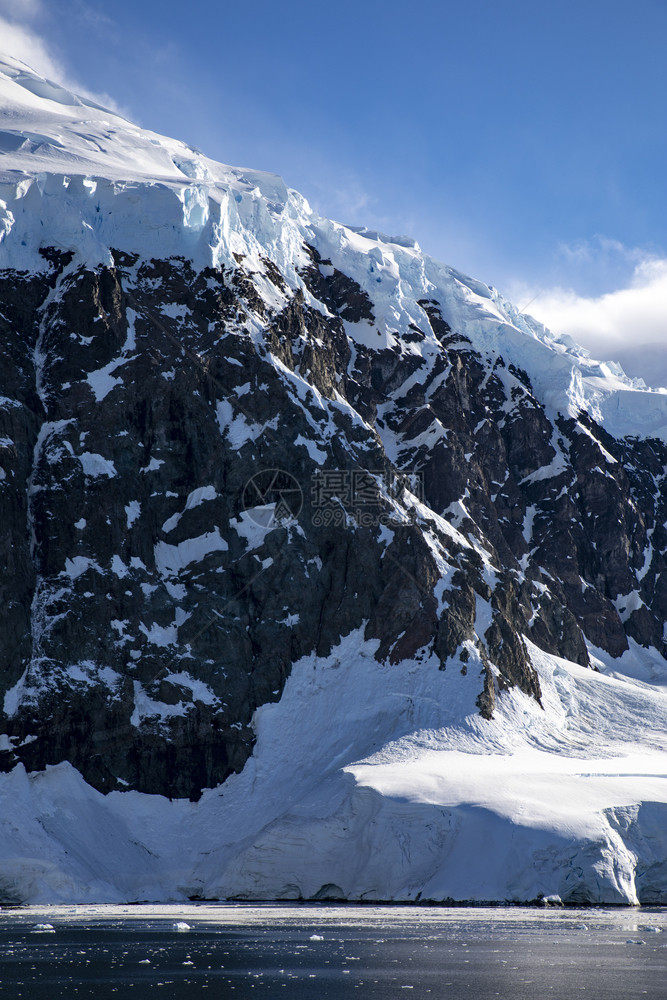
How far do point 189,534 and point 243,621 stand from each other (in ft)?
41.2

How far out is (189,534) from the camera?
132000mm

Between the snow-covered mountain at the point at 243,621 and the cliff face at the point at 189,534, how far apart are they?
0.34 meters

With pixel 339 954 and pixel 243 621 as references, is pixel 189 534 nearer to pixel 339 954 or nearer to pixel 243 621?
pixel 243 621

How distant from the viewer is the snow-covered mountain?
104000 mm

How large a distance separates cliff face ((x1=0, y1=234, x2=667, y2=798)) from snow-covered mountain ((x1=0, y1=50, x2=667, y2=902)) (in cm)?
34

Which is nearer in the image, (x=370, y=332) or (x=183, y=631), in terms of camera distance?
(x=183, y=631)

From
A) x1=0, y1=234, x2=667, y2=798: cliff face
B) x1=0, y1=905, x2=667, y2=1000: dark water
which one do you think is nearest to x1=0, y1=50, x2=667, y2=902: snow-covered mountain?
x1=0, y1=234, x2=667, y2=798: cliff face

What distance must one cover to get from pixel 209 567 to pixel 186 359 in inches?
1050

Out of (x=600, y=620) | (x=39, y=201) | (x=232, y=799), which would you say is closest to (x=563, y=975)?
(x=232, y=799)

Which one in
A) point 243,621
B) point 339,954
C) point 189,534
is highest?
point 189,534

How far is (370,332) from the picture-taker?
180500 mm

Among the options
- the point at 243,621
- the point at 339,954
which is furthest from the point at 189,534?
the point at 339,954

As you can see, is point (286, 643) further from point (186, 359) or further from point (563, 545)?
point (563, 545)

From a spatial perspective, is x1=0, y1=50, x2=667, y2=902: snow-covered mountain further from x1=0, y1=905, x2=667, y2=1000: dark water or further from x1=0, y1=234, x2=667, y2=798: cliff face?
x1=0, y1=905, x2=667, y2=1000: dark water
